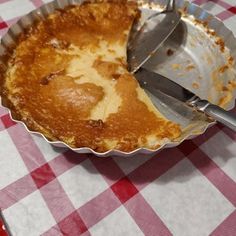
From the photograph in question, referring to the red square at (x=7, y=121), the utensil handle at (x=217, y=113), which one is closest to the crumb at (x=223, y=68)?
the utensil handle at (x=217, y=113)

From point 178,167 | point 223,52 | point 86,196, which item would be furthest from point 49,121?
point 223,52

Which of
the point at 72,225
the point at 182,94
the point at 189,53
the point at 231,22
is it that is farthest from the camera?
the point at 231,22

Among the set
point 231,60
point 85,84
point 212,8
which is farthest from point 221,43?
point 85,84

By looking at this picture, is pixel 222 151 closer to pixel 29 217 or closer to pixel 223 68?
pixel 223 68

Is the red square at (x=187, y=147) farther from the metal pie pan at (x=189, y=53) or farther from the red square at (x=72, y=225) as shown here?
the red square at (x=72, y=225)

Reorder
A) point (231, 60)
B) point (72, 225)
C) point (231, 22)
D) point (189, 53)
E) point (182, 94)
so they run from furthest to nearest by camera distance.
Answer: point (231, 22) < point (189, 53) < point (231, 60) < point (182, 94) < point (72, 225)

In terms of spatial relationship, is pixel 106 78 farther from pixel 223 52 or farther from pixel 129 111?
pixel 223 52

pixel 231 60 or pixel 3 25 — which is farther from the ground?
pixel 3 25
